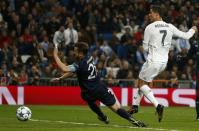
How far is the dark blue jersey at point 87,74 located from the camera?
585 inches

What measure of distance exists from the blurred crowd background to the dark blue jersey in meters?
11.3

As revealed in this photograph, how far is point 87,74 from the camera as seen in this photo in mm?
14930

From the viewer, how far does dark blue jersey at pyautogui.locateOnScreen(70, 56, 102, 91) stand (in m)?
14.9

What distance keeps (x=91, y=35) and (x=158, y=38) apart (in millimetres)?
12979

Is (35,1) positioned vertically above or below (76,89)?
above

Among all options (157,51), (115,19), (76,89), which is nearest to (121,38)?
(115,19)

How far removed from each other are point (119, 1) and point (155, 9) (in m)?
14.6

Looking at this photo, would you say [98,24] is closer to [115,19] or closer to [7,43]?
[115,19]

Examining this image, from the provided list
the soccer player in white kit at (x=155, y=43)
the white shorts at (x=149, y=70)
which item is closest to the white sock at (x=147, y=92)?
the soccer player in white kit at (x=155, y=43)

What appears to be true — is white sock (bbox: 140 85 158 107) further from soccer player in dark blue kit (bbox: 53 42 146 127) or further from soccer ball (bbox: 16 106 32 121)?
soccer ball (bbox: 16 106 32 121)

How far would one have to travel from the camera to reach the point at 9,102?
85.9 ft

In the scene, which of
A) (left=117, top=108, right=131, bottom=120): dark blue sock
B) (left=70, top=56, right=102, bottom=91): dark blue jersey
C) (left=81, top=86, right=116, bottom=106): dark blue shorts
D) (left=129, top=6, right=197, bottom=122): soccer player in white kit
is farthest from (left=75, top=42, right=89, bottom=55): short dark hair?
(left=129, top=6, right=197, bottom=122): soccer player in white kit

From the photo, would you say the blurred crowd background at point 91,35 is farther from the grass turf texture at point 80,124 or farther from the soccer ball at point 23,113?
the soccer ball at point 23,113

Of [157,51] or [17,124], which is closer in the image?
[17,124]
